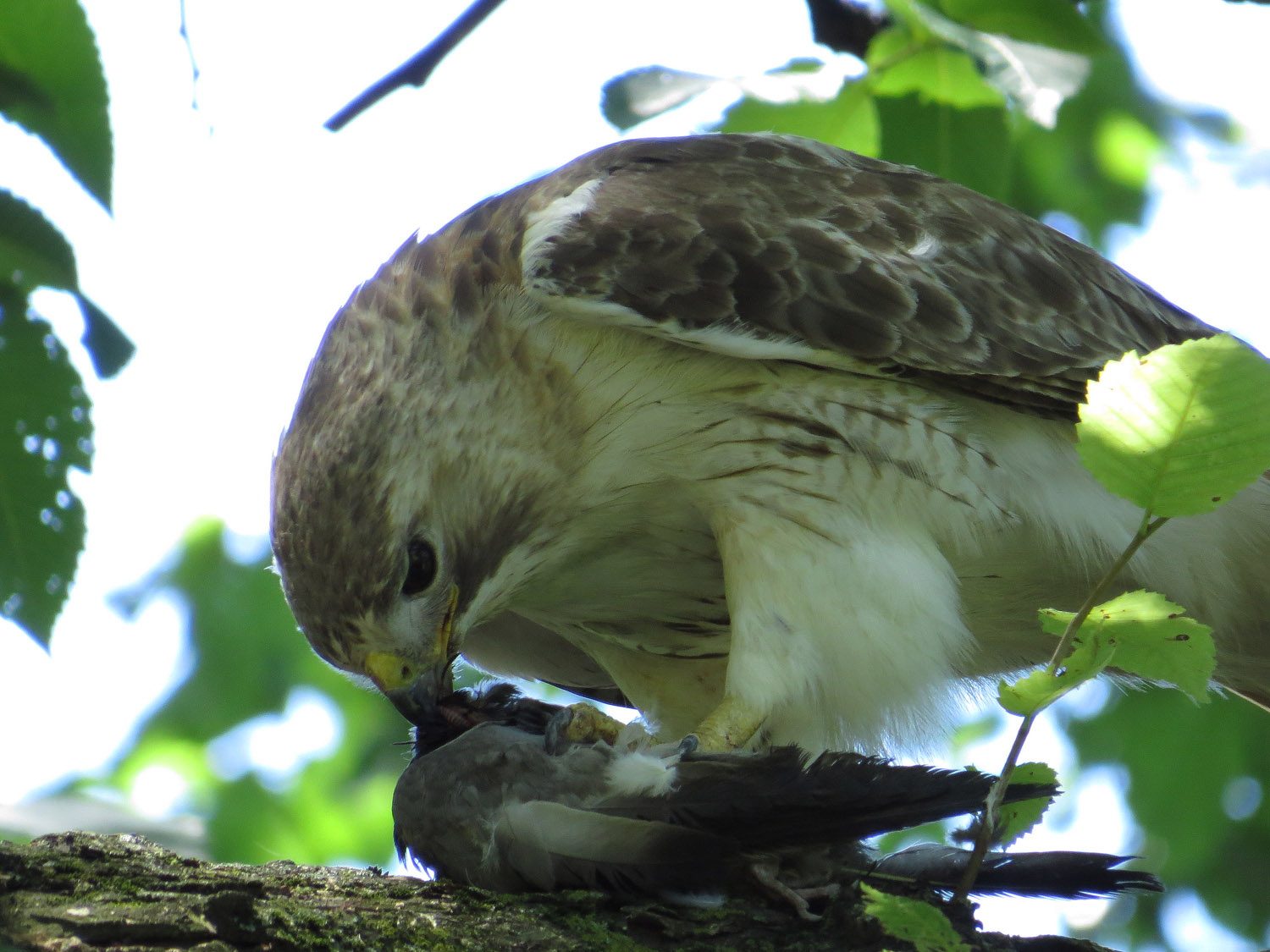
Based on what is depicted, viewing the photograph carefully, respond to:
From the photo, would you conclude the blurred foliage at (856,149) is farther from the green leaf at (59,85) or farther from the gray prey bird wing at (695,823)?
the gray prey bird wing at (695,823)

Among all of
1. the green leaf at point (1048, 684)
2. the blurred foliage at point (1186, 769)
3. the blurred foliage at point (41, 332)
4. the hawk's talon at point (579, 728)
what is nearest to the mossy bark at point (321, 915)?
the hawk's talon at point (579, 728)

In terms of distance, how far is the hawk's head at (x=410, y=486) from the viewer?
10.6 feet

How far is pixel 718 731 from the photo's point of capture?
301 centimetres

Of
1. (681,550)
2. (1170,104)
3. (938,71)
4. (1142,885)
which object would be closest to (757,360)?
(681,550)

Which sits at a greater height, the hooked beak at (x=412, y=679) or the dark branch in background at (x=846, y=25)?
the dark branch in background at (x=846, y=25)

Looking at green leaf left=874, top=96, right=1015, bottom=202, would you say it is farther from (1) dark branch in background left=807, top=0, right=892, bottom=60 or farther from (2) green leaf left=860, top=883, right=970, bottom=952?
(2) green leaf left=860, top=883, right=970, bottom=952

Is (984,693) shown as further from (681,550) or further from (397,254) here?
(397,254)

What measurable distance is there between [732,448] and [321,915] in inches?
66.0

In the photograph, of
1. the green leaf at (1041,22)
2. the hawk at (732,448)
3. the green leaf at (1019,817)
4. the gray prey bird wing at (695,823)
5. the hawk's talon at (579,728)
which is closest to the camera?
the green leaf at (1019,817)

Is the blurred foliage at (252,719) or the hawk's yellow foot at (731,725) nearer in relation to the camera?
the hawk's yellow foot at (731,725)

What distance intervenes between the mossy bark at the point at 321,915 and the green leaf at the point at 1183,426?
99 cm

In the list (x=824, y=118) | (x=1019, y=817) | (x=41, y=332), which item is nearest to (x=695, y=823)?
(x=1019, y=817)

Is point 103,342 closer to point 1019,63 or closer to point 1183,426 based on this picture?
point 1183,426

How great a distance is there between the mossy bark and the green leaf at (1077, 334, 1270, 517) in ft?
3.24
